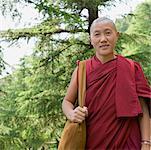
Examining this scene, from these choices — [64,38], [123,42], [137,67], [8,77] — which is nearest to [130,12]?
[123,42]

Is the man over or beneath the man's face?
beneath

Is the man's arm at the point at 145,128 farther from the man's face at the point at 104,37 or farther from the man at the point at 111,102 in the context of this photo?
the man's face at the point at 104,37

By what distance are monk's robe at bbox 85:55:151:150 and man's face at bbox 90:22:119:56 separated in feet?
0.32

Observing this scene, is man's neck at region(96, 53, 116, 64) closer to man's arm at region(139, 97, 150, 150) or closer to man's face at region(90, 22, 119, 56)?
man's face at region(90, 22, 119, 56)

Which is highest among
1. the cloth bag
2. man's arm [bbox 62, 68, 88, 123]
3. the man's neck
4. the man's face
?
the man's face

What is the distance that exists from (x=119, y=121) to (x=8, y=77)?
419cm

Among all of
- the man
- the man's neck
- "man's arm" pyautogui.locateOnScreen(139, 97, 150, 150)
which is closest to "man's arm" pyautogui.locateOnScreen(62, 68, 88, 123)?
the man

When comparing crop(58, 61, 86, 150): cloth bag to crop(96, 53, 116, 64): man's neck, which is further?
crop(96, 53, 116, 64): man's neck

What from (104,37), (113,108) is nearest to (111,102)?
(113,108)

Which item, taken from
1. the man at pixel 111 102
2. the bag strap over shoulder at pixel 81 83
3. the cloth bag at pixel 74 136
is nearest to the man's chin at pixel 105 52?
the man at pixel 111 102

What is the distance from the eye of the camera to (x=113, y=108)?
63.4 inches

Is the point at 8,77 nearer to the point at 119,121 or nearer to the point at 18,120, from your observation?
the point at 18,120

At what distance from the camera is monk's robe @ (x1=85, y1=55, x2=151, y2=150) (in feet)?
5.22

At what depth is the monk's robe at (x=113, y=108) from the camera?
1.59 metres
